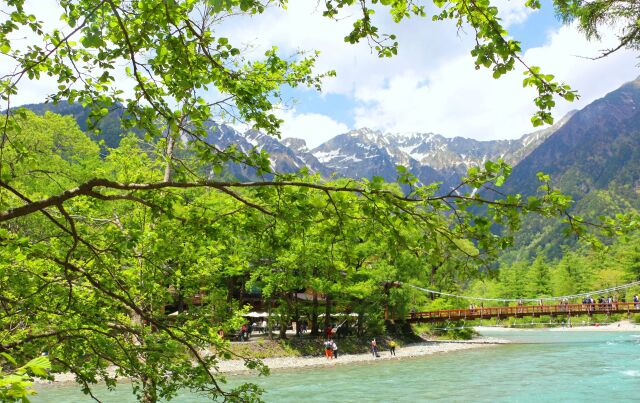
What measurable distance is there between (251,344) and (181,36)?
2610 centimetres

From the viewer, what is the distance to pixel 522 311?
43719mm

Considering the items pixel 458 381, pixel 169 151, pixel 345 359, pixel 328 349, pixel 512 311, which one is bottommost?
pixel 458 381

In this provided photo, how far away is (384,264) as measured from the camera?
3112 centimetres

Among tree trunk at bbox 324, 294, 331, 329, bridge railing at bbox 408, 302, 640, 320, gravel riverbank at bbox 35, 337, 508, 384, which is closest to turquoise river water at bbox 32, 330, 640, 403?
gravel riverbank at bbox 35, 337, 508, 384

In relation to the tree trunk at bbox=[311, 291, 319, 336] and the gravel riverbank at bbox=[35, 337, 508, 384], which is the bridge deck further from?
the tree trunk at bbox=[311, 291, 319, 336]

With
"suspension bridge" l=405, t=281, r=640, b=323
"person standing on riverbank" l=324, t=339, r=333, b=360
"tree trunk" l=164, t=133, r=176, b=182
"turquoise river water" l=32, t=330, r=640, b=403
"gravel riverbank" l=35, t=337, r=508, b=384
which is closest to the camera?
"tree trunk" l=164, t=133, r=176, b=182

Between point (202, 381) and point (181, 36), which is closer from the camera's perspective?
point (181, 36)

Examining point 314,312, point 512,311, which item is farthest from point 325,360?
point 512,311

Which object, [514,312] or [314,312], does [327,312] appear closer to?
[314,312]

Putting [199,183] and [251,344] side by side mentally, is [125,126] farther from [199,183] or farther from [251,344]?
[251,344]

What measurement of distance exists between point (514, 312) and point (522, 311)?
6.66 feet

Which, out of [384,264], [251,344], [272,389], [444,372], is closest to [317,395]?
[272,389]

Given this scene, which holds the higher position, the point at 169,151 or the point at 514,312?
the point at 169,151

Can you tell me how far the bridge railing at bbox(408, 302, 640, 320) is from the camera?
38.8 meters
